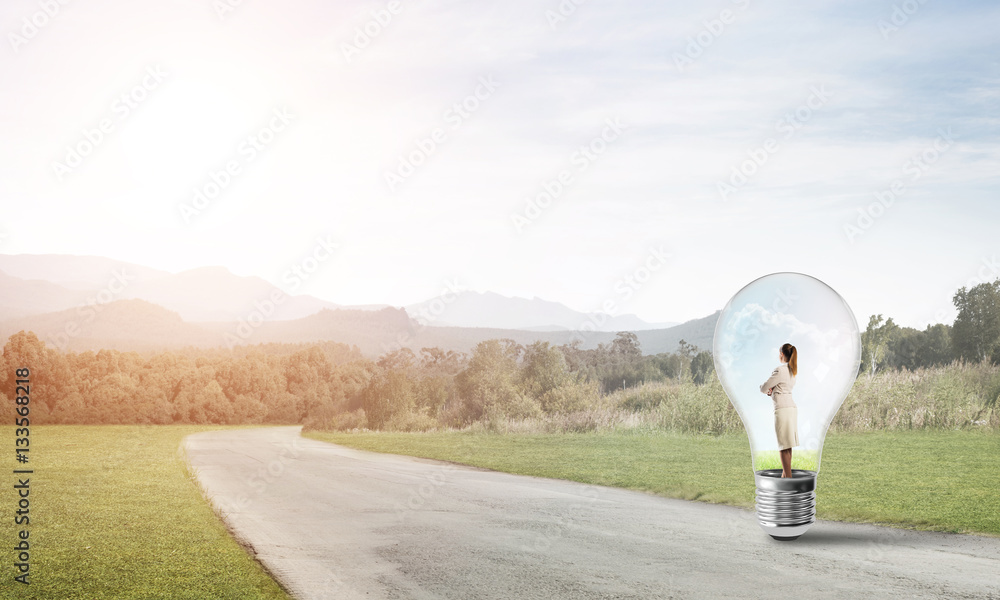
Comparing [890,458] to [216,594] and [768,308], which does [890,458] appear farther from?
[216,594]

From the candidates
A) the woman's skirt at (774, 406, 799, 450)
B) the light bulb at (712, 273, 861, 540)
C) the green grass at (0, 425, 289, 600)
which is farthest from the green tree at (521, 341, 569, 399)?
the woman's skirt at (774, 406, 799, 450)

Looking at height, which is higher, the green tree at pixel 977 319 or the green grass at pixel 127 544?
the green tree at pixel 977 319

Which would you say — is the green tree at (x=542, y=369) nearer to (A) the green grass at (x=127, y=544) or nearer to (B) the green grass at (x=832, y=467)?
(B) the green grass at (x=832, y=467)

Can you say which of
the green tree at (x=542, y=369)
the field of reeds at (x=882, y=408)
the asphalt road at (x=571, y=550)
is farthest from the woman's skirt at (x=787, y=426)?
the green tree at (x=542, y=369)

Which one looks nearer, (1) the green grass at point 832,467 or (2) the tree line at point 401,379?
(1) the green grass at point 832,467

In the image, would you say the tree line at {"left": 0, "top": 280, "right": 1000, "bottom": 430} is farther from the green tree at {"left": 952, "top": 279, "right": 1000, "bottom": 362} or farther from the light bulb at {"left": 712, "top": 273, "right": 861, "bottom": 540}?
the light bulb at {"left": 712, "top": 273, "right": 861, "bottom": 540}

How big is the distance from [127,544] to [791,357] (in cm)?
880

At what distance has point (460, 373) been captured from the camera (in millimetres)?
42969

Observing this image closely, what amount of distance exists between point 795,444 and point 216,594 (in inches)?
241

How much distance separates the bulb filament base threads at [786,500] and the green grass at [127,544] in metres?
5.06

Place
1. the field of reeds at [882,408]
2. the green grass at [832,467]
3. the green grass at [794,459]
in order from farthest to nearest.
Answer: the field of reeds at [882,408] → the green grass at [832,467] → the green grass at [794,459]

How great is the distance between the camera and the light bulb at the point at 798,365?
7.88 metres

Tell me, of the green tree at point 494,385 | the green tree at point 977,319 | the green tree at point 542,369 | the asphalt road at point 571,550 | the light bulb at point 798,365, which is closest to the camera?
the asphalt road at point 571,550

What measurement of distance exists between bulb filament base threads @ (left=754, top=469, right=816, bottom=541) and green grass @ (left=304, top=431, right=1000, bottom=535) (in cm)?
299
